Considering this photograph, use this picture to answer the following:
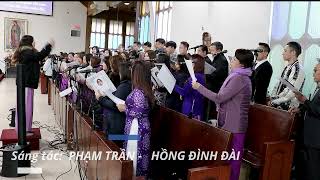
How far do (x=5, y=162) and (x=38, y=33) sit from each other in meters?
11.2

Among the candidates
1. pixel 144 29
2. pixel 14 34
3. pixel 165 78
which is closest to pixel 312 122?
pixel 165 78

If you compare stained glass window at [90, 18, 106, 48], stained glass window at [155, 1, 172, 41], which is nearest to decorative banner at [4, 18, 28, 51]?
stained glass window at [90, 18, 106, 48]

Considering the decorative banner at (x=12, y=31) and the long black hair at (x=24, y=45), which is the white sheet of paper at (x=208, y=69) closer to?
the long black hair at (x=24, y=45)

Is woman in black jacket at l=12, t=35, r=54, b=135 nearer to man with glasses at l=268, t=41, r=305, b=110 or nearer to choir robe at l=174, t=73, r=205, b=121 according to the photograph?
choir robe at l=174, t=73, r=205, b=121

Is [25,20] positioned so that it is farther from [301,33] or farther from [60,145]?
[301,33]

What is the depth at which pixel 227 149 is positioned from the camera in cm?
217

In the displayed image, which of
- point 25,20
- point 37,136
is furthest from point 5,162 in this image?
Result: point 25,20

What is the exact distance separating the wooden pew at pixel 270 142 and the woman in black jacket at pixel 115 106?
3.71 ft

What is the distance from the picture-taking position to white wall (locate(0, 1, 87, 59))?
13.2 metres

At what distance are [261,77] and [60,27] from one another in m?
11.7

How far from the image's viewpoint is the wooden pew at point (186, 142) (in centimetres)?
215

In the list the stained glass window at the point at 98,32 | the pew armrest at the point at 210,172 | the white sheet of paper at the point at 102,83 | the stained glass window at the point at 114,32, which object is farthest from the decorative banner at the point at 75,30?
the pew armrest at the point at 210,172

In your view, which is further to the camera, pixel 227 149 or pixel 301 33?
pixel 301 33

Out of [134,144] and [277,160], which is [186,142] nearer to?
[134,144]
